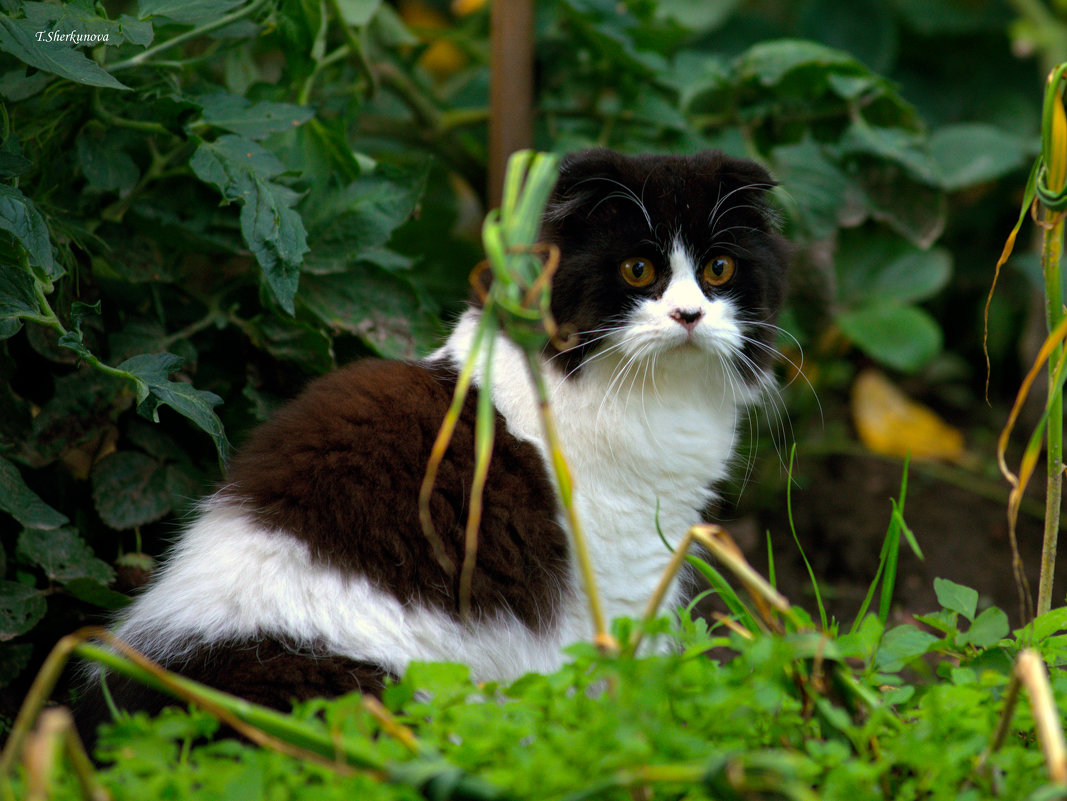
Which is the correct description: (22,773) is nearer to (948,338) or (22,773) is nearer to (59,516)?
(59,516)

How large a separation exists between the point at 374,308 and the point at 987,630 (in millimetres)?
1474

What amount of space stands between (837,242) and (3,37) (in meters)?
2.62

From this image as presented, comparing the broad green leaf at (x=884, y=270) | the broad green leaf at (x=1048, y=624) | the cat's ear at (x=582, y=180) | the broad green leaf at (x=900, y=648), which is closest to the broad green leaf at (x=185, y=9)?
the cat's ear at (x=582, y=180)

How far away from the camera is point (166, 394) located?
1.67m

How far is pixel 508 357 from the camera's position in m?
1.91

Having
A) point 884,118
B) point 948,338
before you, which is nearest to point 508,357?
point 884,118

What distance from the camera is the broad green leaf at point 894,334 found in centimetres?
314

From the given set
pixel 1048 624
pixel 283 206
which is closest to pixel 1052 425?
pixel 1048 624

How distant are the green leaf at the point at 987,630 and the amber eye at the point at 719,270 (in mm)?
755

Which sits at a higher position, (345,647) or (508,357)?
(508,357)

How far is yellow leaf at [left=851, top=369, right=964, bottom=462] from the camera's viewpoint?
3.47 m

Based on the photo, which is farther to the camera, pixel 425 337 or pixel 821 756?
pixel 425 337

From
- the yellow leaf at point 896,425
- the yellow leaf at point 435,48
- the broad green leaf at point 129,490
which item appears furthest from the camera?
the yellow leaf at point 435,48

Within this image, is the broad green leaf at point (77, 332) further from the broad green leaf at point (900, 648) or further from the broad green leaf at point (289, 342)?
the broad green leaf at point (900, 648)
